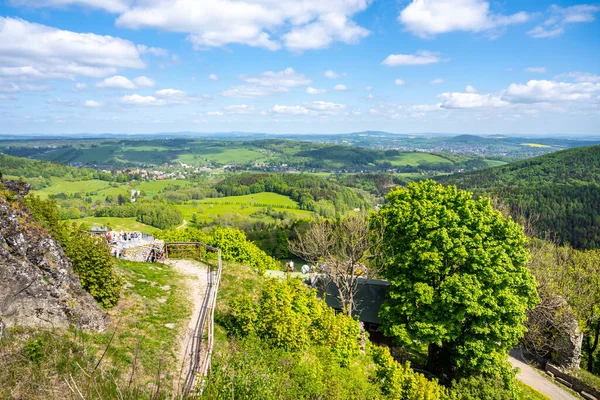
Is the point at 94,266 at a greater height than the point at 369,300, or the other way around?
the point at 94,266

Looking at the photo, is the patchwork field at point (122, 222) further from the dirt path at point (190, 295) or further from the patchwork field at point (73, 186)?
the dirt path at point (190, 295)

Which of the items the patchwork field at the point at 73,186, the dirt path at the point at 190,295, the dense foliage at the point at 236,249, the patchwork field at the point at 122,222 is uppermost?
the dirt path at the point at 190,295

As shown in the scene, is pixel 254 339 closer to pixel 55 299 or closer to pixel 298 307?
pixel 298 307

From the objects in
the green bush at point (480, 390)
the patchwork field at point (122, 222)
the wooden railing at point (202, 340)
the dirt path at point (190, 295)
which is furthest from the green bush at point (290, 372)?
the patchwork field at point (122, 222)

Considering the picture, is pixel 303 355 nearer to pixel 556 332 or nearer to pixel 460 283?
pixel 460 283

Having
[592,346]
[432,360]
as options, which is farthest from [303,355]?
[592,346]

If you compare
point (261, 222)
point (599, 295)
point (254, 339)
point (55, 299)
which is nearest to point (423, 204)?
point (254, 339)

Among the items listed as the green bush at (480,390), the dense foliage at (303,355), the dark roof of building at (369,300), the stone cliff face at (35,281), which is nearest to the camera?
the stone cliff face at (35,281)
